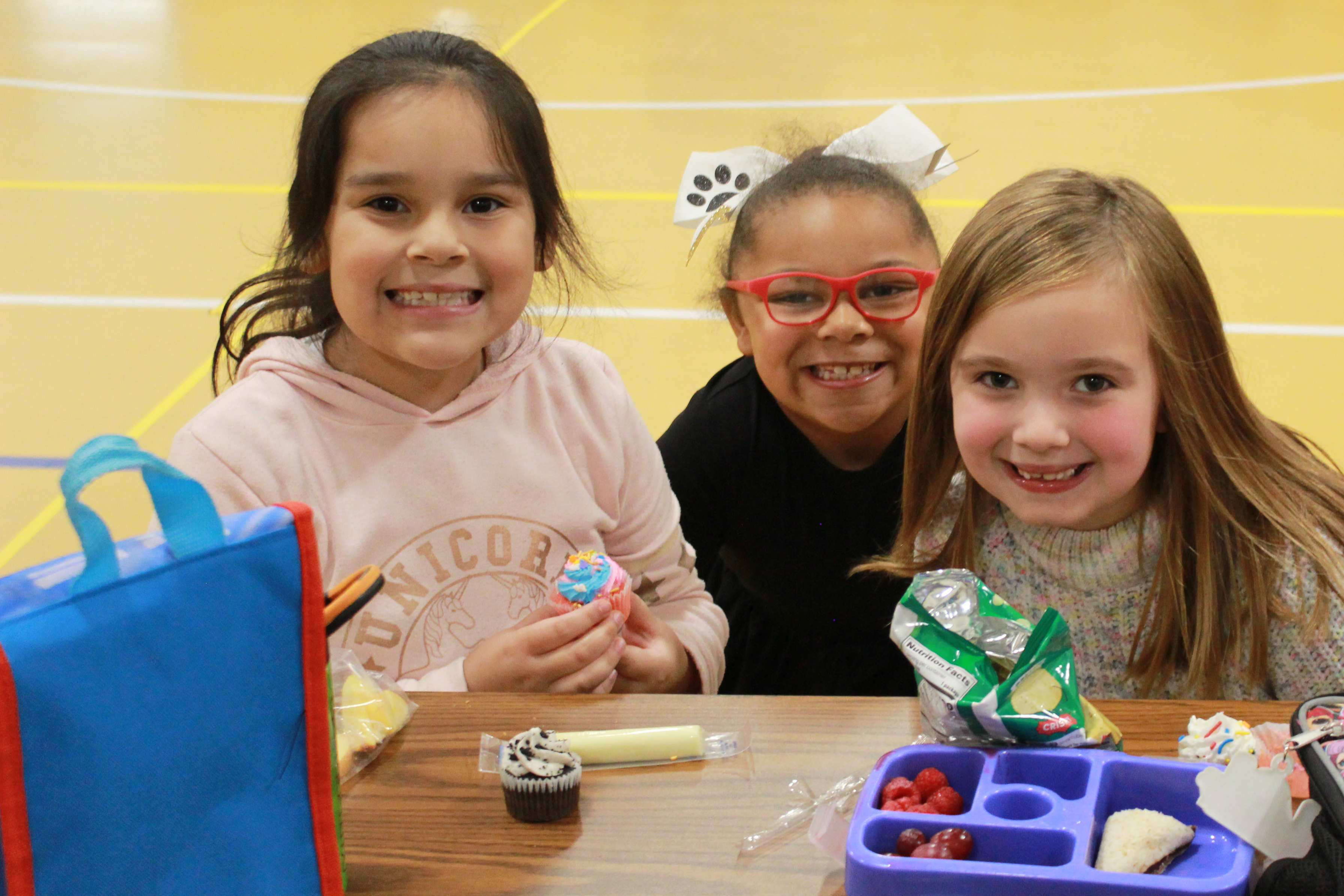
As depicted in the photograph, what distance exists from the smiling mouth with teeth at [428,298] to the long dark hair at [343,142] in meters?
0.11

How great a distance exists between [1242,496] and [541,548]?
0.74m

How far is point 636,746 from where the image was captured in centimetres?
93

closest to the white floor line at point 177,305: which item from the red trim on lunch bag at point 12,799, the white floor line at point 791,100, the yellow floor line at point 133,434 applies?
the yellow floor line at point 133,434

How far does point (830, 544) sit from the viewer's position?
5.80 ft

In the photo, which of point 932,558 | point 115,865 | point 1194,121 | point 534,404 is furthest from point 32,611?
point 1194,121

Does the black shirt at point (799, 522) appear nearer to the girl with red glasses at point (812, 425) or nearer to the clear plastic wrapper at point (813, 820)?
the girl with red glasses at point (812, 425)

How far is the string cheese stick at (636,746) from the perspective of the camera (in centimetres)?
92

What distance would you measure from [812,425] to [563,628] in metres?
0.74

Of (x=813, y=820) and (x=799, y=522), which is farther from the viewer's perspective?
(x=799, y=522)

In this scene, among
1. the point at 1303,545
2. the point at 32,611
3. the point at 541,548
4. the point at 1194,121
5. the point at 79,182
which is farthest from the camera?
the point at 1194,121

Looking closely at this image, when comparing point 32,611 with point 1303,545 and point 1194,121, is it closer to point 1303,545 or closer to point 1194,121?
point 1303,545

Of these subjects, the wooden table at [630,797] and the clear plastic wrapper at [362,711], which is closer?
the wooden table at [630,797]

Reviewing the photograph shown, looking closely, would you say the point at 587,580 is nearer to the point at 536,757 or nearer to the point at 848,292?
the point at 536,757

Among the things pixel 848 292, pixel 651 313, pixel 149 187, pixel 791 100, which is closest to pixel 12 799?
pixel 848 292
